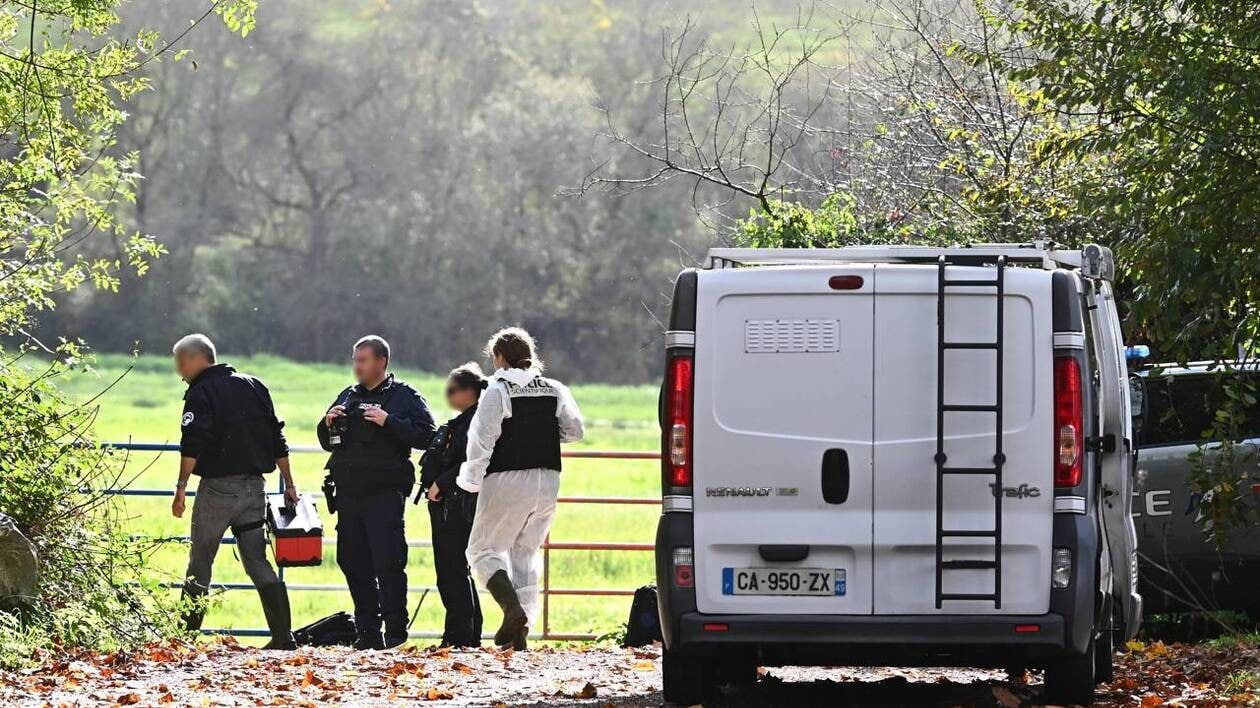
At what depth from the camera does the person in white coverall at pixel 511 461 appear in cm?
1195

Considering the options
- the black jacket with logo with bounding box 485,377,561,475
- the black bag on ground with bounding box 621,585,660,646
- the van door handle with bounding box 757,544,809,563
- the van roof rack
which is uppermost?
the van roof rack

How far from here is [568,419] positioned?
12188 millimetres

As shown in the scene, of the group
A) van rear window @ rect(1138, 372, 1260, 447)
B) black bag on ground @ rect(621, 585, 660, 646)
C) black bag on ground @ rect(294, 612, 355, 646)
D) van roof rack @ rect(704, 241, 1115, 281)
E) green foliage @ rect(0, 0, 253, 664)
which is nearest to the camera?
van roof rack @ rect(704, 241, 1115, 281)

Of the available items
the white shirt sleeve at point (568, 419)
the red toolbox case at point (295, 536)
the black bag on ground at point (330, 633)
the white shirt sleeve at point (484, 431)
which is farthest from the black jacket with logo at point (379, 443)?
the black bag on ground at point (330, 633)

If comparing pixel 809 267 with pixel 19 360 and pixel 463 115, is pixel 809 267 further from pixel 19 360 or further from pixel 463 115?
pixel 463 115

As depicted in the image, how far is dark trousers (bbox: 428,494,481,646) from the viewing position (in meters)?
12.5

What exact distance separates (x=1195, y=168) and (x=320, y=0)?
10865 centimetres

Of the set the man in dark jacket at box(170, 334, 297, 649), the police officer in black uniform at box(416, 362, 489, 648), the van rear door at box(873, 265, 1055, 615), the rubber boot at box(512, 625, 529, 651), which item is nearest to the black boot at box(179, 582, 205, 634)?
the man in dark jacket at box(170, 334, 297, 649)

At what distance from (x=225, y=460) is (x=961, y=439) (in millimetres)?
5965

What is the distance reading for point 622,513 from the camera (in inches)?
2125

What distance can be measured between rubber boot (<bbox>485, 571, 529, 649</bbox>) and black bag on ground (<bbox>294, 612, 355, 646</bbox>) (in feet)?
5.06

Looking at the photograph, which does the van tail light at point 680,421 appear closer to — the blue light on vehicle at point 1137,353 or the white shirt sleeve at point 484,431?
the white shirt sleeve at point 484,431

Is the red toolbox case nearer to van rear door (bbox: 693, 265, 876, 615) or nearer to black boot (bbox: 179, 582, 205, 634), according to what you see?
black boot (bbox: 179, 582, 205, 634)

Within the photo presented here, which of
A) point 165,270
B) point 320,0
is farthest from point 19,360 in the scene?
point 320,0
